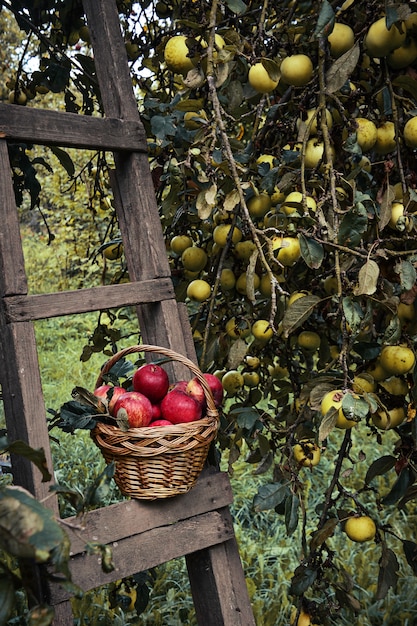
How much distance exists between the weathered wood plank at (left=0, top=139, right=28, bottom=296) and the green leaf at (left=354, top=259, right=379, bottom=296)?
571 millimetres

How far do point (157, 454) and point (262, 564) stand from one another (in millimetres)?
1853

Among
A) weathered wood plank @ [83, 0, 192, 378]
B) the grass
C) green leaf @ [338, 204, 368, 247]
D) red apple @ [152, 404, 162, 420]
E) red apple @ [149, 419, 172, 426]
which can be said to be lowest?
the grass

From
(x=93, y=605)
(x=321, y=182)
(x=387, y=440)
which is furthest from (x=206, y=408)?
(x=387, y=440)

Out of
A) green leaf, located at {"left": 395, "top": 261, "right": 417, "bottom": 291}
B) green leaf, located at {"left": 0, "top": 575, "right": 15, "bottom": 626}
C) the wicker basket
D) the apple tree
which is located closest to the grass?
the apple tree

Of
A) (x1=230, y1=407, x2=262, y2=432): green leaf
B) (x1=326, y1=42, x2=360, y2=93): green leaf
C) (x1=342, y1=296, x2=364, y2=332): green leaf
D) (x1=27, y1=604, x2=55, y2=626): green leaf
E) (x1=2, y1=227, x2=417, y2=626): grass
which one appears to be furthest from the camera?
(x1=2, y1=227, x2=417, y2=626): grass

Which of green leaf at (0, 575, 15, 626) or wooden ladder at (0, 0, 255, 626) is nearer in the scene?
green leaf at (0, 575, 15, 626)

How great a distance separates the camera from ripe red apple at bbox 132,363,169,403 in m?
1.25

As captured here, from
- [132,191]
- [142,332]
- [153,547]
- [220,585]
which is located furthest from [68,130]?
[220,585]

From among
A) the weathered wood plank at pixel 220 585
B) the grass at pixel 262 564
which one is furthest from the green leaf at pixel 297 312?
the grass at pixel 262 564

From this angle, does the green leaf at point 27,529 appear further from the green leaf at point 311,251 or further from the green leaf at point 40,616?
the green leaf at point 311,251

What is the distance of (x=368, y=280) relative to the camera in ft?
3.72

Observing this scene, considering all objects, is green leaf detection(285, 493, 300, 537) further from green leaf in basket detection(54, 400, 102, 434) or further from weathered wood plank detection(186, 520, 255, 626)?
green leaf in basket detection(54, 400, 102, 434)

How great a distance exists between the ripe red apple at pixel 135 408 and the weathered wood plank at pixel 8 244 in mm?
255

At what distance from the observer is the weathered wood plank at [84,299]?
114 cm
